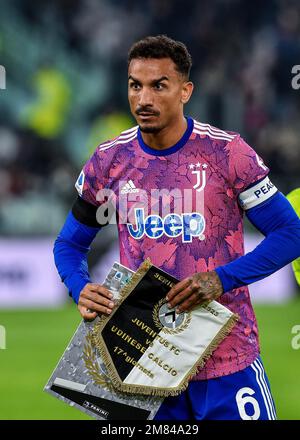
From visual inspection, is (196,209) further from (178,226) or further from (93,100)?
(93,100)

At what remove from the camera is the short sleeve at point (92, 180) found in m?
4.59

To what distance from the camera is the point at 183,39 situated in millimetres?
18906

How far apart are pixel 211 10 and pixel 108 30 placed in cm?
203

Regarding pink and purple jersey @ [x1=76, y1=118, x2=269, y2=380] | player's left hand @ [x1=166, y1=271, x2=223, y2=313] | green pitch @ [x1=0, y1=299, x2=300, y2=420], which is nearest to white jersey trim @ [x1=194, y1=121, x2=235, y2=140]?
pink and purple jersey @ [x1=76, y1=118, x2=269, y2=380]

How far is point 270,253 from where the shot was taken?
4273mm

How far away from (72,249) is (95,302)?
18.6 inches

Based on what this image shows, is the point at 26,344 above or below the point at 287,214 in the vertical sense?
below

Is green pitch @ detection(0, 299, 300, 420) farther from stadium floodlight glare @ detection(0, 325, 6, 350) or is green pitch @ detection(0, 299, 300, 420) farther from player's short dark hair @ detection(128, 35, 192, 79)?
player's short dark hair @ detection(128, 35, 192, 79)

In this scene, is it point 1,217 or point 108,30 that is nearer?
point 1,217

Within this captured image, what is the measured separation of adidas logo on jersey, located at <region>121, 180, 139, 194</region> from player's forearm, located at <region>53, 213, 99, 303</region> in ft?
1.08

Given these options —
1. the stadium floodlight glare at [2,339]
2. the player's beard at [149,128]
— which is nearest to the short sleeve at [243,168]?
the player's beard at [149,128]

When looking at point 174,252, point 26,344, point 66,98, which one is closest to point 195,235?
point 174,252

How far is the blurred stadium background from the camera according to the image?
573 inches

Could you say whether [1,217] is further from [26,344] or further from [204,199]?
[204,199]
